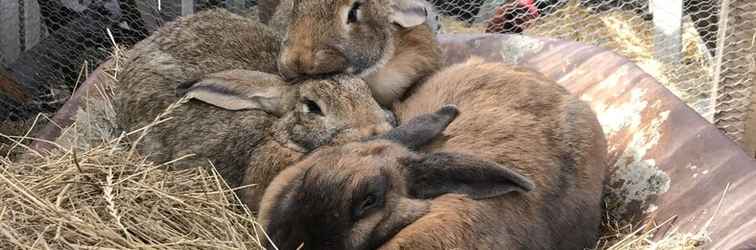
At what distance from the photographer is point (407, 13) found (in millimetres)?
3938

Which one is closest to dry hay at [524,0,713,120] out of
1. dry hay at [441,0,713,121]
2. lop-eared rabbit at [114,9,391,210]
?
dry hay at [441,0,713,121]

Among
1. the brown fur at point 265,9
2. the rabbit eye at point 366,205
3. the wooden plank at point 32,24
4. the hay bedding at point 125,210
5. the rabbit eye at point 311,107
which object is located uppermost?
the rabbit eye at point 366,205

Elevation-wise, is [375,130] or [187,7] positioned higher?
[375,130]

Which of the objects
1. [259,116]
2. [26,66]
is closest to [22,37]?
[26,66]

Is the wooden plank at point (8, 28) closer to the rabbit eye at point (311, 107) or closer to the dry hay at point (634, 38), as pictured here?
the dry hay at point (634, 38)

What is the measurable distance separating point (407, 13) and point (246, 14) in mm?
2782

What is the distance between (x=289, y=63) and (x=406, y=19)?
684mm

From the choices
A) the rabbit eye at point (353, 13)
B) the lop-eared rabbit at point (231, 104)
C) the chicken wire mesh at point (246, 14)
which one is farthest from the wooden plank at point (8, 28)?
the rabbit eye at point (353, 13)

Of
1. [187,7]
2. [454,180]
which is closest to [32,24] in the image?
[187,7]

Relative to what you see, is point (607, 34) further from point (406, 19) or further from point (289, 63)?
point (289, 63)

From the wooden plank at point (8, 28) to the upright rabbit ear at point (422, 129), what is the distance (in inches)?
166

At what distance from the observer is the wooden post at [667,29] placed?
19.2 ft

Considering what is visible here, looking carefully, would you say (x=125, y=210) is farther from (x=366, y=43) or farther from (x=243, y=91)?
(x=366, y=43)

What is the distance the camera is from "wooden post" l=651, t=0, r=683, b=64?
230 inches
